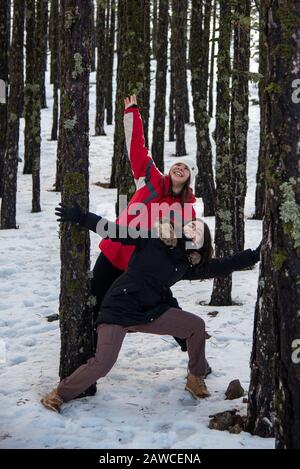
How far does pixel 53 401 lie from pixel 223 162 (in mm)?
4236

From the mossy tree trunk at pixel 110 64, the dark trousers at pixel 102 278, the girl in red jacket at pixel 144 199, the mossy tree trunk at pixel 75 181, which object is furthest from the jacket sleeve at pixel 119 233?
the mossy tree trunk at pixel 110 64

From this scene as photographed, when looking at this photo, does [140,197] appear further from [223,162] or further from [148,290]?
[223,162]

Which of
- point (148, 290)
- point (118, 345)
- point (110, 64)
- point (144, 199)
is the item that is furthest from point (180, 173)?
point (110, 64)

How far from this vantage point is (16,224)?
12648 millimetres

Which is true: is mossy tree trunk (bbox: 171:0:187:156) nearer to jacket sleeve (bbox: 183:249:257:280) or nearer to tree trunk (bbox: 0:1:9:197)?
tree trunk (bbox: 0:1:9:197)

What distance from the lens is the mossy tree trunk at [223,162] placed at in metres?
7.61

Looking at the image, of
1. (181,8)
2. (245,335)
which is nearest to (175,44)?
(181,8)

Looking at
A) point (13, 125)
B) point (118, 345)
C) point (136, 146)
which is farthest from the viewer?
point (13, 125)

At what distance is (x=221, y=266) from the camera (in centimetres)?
490

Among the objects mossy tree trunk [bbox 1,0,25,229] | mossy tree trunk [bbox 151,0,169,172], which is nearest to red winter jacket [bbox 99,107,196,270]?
mossy tree trunk [bbox 1,0,25,229]

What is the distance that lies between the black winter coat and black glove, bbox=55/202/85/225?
10.2 inches

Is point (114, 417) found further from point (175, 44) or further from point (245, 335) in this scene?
point (175, 44)

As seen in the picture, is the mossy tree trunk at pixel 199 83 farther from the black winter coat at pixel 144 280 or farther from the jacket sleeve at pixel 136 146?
the black winter coat at pixel 144 280

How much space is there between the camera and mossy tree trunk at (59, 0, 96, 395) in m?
4.59
